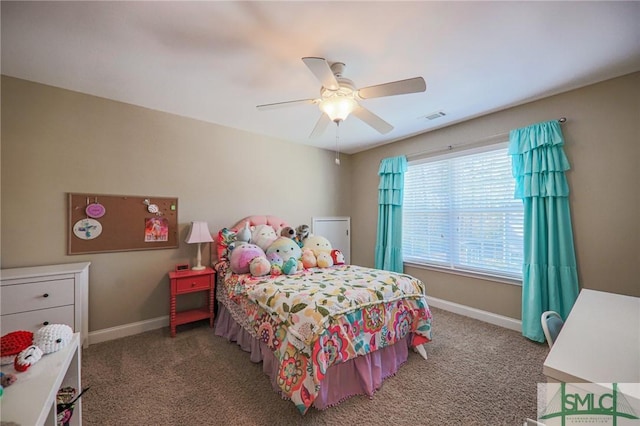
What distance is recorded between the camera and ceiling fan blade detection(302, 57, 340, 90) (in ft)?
4.84

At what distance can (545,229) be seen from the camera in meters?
2.52

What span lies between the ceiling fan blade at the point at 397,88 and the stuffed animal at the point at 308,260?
1730mm

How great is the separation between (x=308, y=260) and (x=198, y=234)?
1267 millimetres

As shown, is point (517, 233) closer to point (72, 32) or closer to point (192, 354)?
point (192, 354)

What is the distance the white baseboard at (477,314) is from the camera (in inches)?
110

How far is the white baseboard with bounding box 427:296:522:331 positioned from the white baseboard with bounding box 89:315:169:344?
3418 millimetres

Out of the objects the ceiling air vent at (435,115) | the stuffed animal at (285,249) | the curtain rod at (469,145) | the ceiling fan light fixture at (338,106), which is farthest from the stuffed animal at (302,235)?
the ceiling air vent at (435,115)

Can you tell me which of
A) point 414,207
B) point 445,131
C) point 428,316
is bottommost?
point 428,316

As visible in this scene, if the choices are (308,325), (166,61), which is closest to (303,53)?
(166,61)

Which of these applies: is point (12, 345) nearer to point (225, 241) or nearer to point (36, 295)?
point (36, 295)

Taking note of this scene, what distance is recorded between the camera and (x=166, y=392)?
1.81 metres

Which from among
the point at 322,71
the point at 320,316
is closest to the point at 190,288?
the point at 320,316

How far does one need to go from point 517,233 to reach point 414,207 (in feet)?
4.26

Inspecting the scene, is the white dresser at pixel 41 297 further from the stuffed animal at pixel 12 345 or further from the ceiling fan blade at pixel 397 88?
the ceiling fan blade at pixel 397 88
